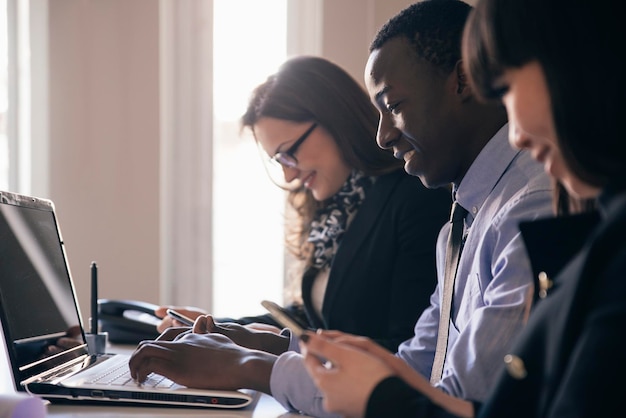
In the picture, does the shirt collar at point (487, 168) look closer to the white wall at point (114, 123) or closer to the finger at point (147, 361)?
the finger at point (147, 361)

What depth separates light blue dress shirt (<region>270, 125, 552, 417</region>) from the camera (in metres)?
0.90

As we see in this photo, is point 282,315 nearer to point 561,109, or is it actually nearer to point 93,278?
point 561,109

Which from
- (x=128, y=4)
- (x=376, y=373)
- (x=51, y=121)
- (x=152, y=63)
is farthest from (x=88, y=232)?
(x=376, y=373)

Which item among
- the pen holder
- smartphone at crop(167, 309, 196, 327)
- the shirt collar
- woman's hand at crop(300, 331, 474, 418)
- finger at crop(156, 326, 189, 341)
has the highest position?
the shirt collar

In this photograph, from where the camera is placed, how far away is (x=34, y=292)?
1261 millimetres

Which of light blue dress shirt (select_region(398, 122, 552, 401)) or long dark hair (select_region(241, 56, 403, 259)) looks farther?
long dark hair (select_region(241, 56, 403, 259))

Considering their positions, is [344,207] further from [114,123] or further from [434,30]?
[114,123]

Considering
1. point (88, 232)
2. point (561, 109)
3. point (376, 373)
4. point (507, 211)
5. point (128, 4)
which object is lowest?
point (88, 232)

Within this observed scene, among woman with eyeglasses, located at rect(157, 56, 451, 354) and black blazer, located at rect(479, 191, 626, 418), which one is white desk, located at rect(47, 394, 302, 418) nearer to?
black blazer, located at rect(479, 191, 626, 418)

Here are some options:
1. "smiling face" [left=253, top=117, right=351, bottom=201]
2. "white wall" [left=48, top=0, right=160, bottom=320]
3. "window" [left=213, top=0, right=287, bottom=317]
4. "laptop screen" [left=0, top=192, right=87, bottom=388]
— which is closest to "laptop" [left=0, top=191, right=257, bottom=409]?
"laptop screen" [left=0, top=192, right=87, bottom=388]

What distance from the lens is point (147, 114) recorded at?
2.68m

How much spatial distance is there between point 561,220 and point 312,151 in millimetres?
1304

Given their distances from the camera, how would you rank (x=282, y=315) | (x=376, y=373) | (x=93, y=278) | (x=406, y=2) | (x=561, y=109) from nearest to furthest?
(x=561, y=109), (x=376, y=373), (x=282, y=315), (x=93, y=278), (x=406, y=2)

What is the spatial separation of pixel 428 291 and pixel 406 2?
1.41 meters
